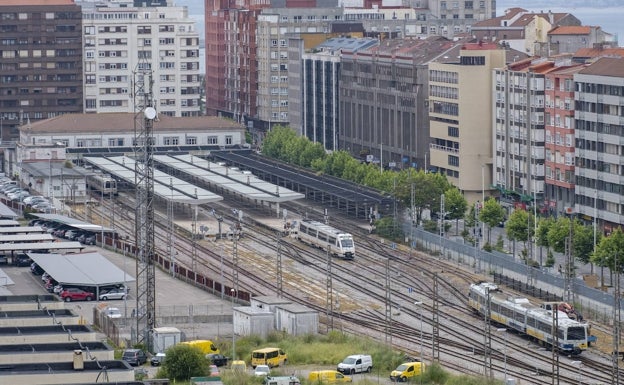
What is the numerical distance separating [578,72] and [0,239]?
35.3m

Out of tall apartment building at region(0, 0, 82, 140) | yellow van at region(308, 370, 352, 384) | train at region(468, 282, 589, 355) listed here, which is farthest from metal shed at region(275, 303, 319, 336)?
tall apartment building at region(0, 0, 82, 140)

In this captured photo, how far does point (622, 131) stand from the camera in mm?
110312

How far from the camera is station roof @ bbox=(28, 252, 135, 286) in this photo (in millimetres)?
93556

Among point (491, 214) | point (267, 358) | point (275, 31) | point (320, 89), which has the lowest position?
point (267, 358)

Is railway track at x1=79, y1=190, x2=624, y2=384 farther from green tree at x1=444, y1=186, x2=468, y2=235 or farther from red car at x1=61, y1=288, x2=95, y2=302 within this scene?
red car at x1=61, y1=288, x2=95, y2=302

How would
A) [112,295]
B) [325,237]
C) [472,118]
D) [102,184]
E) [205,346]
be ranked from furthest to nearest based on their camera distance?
[102,184] < [472,118] < [325,237] < [112,295] < [205,346]

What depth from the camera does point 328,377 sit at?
231ft

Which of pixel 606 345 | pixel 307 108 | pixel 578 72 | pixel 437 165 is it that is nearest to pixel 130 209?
pixel 437 165

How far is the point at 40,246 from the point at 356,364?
36.3 meters

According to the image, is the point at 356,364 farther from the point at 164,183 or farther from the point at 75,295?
the point at 164,183

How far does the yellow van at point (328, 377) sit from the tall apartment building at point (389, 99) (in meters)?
70.0

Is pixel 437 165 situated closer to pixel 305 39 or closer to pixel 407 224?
pixel 407 224

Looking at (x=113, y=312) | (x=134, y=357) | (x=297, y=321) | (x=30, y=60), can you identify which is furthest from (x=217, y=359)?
(x=30, y=60)

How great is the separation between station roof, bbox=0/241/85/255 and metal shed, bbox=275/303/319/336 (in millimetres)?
24710
